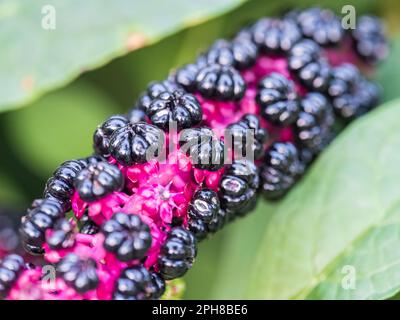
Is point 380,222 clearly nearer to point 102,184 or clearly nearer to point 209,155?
point 209,155

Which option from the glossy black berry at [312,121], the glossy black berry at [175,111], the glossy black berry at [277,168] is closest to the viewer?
the glossy black berry at [175,111]

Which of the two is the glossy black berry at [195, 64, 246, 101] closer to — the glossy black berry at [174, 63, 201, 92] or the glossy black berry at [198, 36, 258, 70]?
the glossy black berry at [174, 63, 201, 92]

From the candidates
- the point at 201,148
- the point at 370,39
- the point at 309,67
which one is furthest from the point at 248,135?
the point at 370,39

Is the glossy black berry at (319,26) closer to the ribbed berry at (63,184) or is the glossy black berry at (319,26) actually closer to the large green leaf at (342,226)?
the large green leaf at (342,226)

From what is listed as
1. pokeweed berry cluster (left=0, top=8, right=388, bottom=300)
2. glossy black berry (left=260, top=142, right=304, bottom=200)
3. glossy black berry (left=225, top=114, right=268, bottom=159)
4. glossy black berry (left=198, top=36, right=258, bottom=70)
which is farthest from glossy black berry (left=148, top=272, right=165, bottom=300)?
glossy black berry (left=198, top=36, right=258, bottom=70)

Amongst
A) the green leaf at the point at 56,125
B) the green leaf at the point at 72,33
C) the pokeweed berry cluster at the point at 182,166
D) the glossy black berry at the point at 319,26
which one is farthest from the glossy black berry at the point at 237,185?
the green leaf at the point at 56,125

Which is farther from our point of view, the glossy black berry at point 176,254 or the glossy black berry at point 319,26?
the glossy black berry at point 319,26
